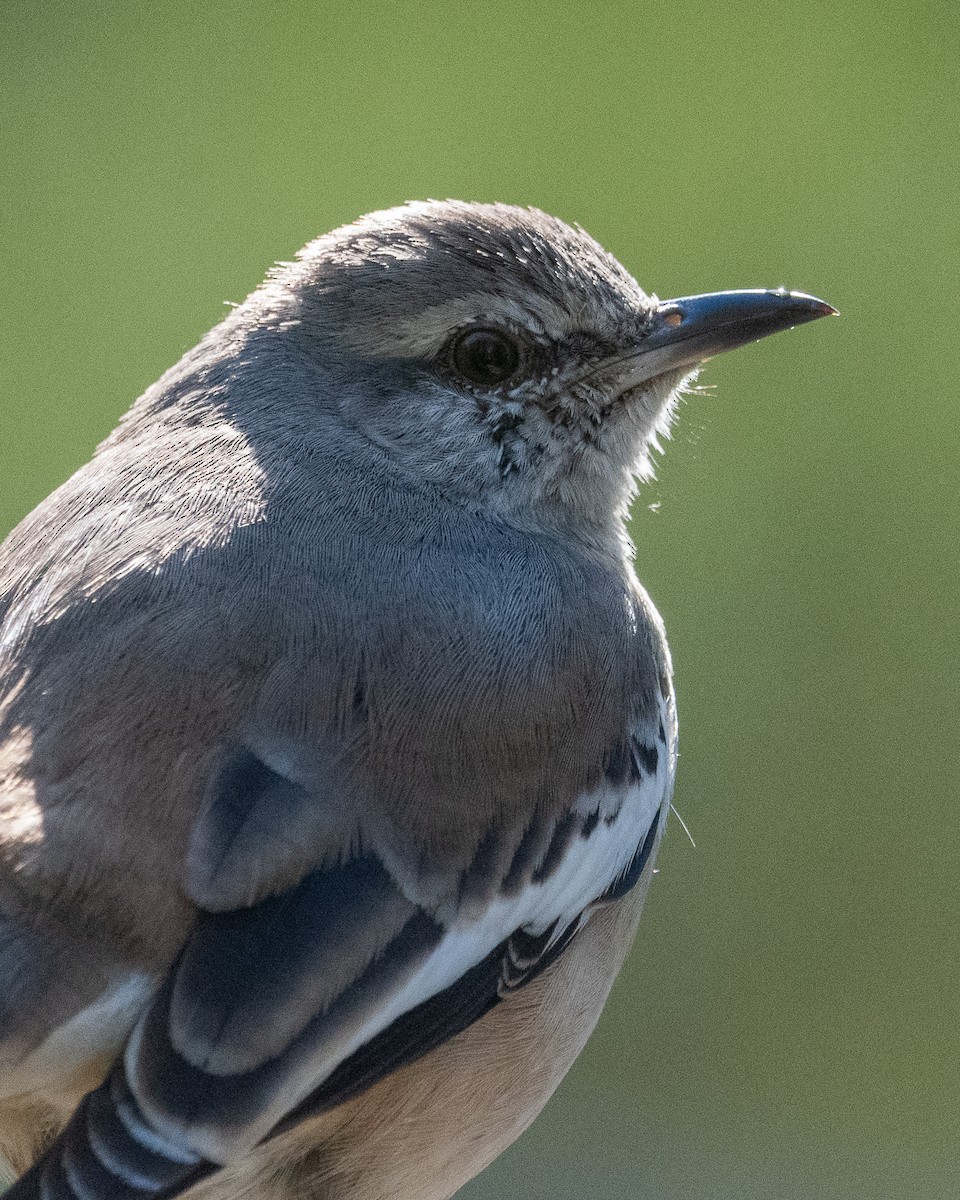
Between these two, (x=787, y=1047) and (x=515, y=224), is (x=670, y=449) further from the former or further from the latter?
(x=787, y=1047)

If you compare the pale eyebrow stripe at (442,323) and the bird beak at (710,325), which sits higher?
the pale eyebrow stripe at (442,323)

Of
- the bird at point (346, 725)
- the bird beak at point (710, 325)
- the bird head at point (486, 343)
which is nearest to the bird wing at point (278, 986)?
the bird at point (346, 725)

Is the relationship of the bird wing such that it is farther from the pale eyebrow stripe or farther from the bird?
the pale eyebrow stripe

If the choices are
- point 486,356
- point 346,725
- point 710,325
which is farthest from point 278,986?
point 710,325

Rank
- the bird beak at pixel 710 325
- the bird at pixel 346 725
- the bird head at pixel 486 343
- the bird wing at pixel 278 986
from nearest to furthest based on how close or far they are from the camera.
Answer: the bird wing at pixel 278 986
the bird at pixel 346 725
the bird head at pixel 486 343
the bird beak at pixel 710 325

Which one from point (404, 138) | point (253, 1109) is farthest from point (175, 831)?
point (404, 138)

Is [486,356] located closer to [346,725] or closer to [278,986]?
[346,725]

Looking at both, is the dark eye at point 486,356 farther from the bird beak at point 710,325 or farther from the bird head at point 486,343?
the bird beak at point 710,325

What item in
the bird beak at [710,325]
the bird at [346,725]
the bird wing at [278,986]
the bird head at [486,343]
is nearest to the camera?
the bird wing at [278,986]

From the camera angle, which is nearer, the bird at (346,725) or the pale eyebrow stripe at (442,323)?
the bird at (346,725)
